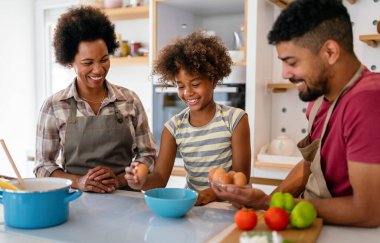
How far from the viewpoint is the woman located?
62.4 inches

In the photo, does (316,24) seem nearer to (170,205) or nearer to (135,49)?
(170,205)

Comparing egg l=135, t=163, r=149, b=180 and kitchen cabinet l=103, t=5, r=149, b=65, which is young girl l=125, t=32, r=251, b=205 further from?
kitchen cabinet l=103, t=5, r=149, b=65

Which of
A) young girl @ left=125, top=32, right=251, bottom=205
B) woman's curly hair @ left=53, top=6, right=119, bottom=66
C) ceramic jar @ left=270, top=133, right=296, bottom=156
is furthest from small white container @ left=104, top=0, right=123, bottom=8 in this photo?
young girl @ left=125, top=32, right=251, bottom=205

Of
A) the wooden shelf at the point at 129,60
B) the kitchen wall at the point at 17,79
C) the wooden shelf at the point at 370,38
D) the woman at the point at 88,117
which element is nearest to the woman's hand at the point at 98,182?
the woman at the point at 88,117

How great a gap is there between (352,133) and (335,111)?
0.10 metres

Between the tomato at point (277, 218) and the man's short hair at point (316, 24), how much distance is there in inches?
17.1

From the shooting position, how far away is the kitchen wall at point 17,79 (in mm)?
3463

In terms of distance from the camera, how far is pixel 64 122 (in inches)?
62.5

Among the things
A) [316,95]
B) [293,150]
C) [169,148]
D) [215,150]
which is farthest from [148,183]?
[293,150]

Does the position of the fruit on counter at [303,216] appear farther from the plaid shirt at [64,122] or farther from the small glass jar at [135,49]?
the small glass jar at [135,49]

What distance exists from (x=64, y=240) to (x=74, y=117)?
74 centimetres

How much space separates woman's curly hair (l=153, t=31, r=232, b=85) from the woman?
22 cm

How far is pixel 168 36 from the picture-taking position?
9.54 ft

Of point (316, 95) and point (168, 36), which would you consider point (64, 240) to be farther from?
point (168, 36)
